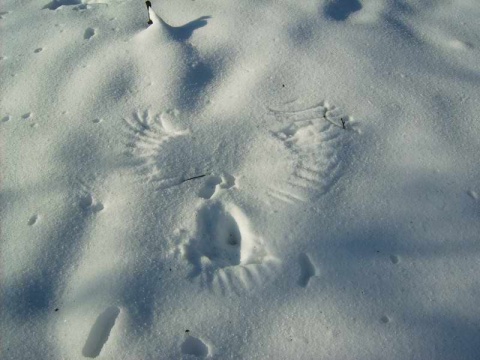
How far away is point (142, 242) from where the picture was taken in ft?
4.12

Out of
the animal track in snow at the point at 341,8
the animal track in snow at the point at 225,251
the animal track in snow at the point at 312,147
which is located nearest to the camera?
the animal track in snow at the point at 225,251

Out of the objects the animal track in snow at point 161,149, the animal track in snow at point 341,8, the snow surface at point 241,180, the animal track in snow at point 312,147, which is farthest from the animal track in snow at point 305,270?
the animal track in snow at point 341,8

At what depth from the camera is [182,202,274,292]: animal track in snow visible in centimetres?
119

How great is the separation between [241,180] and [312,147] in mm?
246

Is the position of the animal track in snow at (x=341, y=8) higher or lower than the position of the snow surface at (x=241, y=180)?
higher

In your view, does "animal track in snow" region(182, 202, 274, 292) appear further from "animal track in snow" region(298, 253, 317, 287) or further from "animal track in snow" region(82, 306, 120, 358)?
"animal track in snow" region(82, 306, 120, 358)

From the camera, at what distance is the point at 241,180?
137 centimetres

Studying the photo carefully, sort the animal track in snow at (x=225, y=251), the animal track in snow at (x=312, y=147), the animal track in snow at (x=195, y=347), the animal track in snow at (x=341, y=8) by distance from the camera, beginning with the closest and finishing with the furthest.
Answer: the animal track in snow at (x=195, y=347)
the animal track in snow at (x=225, y=251)
the animal track in snow at (x=312, y=147)
the animal track in snow at (x=341, y=8)

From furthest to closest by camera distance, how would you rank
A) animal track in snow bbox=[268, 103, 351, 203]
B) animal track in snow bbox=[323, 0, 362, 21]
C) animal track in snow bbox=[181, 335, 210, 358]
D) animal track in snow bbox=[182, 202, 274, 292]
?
1. animal track in snow bbox=[323, 0, 362, 21]
2. animal track in snow bbox=[268, 103, 351, 203]
3. animal track in snow bbox=[182, 202, 274, 292]
4. animal track in snow bbox=[181, 335, 210, 358]

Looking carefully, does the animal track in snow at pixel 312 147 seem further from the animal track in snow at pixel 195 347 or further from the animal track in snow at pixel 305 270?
the animal track in snow at pixel 195 347

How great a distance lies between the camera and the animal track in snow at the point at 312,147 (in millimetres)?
1342

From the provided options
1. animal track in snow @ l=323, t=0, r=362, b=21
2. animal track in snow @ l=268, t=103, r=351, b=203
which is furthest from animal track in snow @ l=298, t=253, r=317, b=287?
animal track in snow @ l=323, t=0, r=362, b=21

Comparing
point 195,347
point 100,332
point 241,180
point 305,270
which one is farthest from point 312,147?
point 100,332

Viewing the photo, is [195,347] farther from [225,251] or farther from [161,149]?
[161,149]
